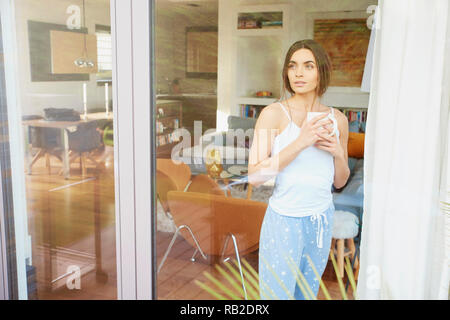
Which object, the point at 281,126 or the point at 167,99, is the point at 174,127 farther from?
the point at 281,126

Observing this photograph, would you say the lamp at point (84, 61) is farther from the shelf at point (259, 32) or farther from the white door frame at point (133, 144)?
the shelf at point (259, 32)

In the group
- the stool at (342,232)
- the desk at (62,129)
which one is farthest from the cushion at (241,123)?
the desk at (62,129)

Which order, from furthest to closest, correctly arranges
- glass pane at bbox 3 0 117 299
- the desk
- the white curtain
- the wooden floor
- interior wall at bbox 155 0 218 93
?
the desk → glass pane at bbox 3 0 117 299 → the wooden floor → interior wall at bbox 155 0 218 93 → the white curtain

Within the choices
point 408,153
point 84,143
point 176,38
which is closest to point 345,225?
point 408,153

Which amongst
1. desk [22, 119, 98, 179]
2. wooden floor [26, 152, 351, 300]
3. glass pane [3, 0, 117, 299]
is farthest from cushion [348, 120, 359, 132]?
desk [22, 119, 98, 179]

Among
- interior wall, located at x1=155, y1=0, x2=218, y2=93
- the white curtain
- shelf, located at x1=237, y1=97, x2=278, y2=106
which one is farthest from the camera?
interior wall, located at x1=155, y1=0, x2=218, y2=93

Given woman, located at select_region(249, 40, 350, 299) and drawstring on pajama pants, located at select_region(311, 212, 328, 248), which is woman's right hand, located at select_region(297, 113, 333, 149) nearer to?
woman, located at select_region(249, 40, 350, 299)

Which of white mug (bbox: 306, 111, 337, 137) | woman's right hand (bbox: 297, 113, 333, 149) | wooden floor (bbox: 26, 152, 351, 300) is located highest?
white mug (bbox: 306, 111, 337, 137)

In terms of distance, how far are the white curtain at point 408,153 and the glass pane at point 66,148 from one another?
1043 mm

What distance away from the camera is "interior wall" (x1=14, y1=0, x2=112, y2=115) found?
2.03 metres

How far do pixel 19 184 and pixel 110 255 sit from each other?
581 millimetres

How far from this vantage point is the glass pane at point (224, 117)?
1472mm

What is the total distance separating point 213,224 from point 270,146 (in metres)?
0.48
